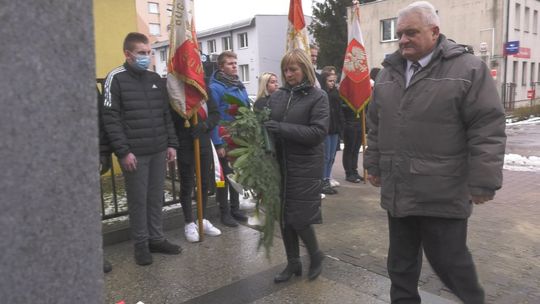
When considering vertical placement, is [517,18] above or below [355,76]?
above

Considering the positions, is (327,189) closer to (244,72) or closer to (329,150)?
(329,150)

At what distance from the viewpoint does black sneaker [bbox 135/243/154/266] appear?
4.04m

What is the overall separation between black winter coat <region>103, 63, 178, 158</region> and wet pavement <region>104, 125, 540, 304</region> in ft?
3.52

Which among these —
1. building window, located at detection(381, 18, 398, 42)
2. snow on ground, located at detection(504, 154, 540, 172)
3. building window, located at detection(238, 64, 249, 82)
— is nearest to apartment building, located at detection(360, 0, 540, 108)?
building window, located at detection(381, 18, 398, 42)

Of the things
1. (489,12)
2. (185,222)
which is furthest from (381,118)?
(489,12)

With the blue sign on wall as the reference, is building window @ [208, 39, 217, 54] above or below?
above

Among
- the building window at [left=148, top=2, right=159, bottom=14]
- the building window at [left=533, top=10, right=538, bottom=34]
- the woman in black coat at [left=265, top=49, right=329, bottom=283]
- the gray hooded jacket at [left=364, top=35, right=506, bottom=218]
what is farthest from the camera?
the building window at [left=148, top=2, right=159, bottom=14]

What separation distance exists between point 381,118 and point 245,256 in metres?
2.02

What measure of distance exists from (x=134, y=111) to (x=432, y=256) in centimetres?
261

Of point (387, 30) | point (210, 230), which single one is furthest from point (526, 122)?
point (210, 230)

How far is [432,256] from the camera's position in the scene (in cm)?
274

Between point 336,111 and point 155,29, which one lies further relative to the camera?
point 155,29

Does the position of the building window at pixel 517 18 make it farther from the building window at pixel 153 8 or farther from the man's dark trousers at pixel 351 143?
the building window at pixel 153 8

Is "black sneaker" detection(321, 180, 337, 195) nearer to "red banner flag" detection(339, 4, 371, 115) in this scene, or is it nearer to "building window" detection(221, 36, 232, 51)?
"red banner flag" detection(339, 4, 371, 115)
